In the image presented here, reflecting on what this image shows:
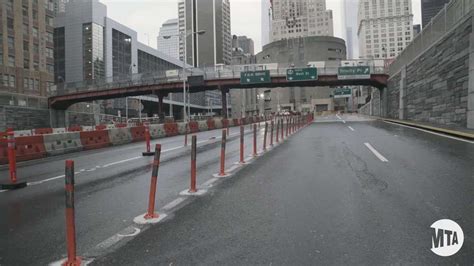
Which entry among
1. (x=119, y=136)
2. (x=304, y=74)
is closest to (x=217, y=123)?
(x=304, y=74)

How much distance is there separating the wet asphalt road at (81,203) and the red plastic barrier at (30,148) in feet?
7.95

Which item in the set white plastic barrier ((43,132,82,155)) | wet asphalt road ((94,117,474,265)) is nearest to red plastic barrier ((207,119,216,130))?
white plastic barrier ((43,132,82,155))

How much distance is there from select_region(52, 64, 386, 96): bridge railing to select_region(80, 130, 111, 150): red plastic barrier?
30770 millimetres

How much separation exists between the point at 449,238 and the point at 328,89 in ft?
446

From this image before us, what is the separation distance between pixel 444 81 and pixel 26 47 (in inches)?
2653

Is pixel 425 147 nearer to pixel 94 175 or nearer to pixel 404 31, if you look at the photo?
pixel 94 175

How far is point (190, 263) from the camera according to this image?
3.69 metres

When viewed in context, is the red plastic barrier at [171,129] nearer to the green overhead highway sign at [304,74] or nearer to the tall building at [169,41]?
the green overhead highway sign at [304,74]

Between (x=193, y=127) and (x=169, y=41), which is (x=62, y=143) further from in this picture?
(x=169, y=41)

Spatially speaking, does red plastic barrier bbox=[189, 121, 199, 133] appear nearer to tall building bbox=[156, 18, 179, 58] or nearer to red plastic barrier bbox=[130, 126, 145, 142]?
red plastic barrier bbox=[130, 126, 145, 142]

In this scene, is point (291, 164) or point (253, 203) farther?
point (291, 164)

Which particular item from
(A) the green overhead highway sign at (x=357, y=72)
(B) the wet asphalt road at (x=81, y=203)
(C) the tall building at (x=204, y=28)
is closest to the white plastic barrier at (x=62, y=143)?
(B) the wet asphalt road at (x=81, y=203)

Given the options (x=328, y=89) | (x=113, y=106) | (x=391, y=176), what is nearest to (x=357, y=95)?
(x=328, y=89)

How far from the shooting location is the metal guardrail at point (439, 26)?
62.6 feet
